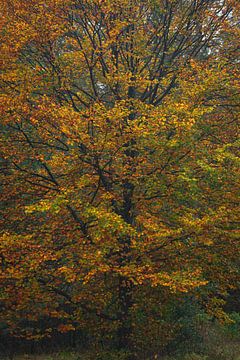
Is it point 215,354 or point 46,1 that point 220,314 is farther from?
point 46,1

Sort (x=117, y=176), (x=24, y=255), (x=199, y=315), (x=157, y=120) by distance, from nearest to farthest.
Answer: (x=157, y=120) < (x=24, y=255) < (x=117, y=176) < (x=199, y=315)

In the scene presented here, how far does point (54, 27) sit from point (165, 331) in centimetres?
911

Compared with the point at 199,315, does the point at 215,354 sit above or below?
below

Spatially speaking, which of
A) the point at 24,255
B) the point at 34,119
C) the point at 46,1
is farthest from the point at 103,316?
the point at 46,1

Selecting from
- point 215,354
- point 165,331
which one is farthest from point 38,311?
point 215,354

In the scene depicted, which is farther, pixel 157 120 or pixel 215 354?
pixel 215 354

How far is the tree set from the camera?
371 inches

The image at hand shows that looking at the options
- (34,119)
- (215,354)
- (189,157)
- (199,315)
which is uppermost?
(34,119)

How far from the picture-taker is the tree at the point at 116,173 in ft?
30.9

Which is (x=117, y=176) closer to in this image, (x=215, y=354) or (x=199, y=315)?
(x=199, y=315)

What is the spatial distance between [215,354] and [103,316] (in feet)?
14.3

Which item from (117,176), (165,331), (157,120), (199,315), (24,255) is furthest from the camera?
(199,315)

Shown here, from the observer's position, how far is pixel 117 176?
36.2 ft

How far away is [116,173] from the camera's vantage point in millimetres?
10562
